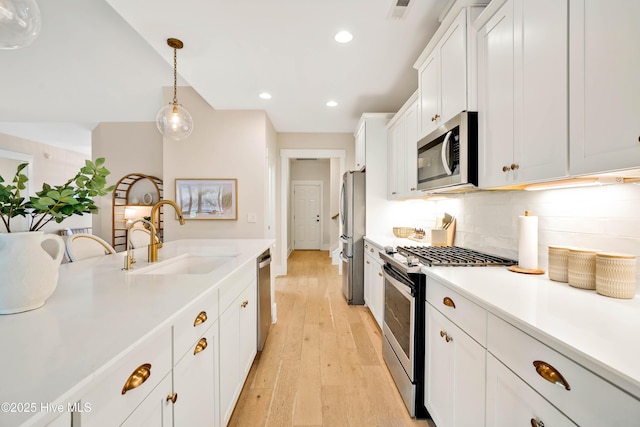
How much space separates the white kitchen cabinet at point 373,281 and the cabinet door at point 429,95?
3.92 ft

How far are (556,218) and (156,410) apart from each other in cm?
189

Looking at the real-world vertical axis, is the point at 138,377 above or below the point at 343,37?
below

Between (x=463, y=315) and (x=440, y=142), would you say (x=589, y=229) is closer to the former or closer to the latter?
(x=463, y=315)

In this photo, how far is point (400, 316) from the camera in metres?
1.82

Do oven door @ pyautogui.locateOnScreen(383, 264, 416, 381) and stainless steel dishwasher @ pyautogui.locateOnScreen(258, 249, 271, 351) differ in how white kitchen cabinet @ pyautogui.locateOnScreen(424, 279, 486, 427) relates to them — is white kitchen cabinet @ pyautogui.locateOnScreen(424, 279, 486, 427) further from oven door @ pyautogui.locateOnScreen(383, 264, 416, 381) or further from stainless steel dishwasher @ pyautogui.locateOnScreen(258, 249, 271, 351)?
stainless steel dishwasher @ pyautogui.locateOnScreen(258, 249, 271, 351)

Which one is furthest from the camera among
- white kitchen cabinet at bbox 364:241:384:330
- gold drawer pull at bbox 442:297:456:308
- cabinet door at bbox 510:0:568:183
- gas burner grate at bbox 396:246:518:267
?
white kitchen cabinet at bbox 364:241:384:330

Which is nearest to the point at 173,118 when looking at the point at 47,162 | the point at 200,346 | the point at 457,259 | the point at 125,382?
the point at 200,346

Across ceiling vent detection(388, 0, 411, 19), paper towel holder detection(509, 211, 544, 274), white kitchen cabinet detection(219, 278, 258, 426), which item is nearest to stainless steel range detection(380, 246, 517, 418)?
paper towel holder detection(509, 211, 544, 274)

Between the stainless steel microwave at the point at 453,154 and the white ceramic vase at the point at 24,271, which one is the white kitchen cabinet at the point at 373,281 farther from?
the white ceramic vase at the point at 24,271

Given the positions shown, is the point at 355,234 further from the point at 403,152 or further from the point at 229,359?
the point at 229,359

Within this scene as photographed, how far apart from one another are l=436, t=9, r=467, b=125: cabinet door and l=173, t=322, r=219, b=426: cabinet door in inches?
73.6

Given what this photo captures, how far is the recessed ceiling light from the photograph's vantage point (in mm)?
2129

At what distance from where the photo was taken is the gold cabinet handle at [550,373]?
716 millimetres

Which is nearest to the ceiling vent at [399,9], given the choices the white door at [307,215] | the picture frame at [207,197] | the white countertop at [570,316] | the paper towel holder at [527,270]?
the paper towel holder at [527,270]
